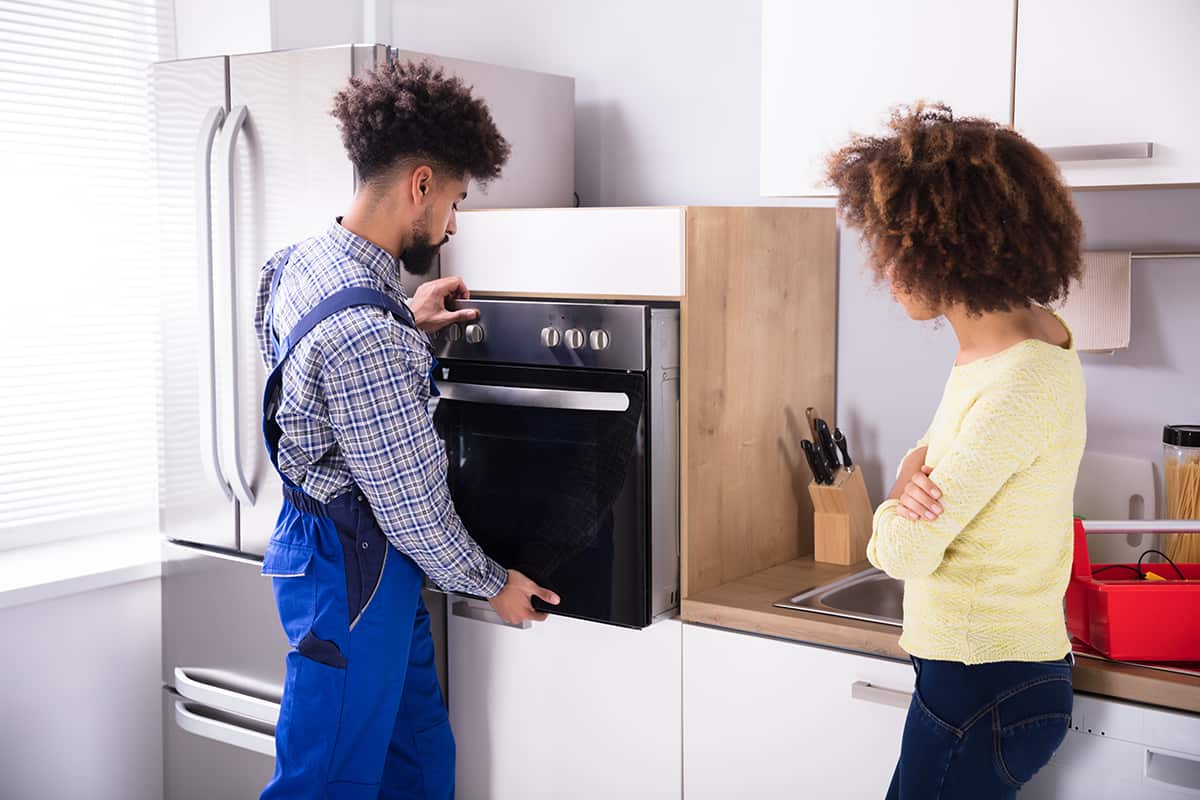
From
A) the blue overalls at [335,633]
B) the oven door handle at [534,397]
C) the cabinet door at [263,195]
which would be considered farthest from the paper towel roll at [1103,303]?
A: the cabinet door at [263,195]

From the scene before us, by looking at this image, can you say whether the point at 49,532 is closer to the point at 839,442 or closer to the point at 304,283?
the point at 304,283

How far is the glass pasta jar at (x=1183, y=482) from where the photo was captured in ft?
6.23

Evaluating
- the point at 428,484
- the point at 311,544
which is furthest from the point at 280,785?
the point at 428,484

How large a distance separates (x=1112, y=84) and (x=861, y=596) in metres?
0.92

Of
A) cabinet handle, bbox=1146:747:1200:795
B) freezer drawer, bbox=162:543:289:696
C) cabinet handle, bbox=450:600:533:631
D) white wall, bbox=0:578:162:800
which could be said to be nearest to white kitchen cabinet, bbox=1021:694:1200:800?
cabinet handle, bbox=1146:747:1200:795

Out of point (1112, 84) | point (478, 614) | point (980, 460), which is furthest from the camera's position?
point (478, 614)

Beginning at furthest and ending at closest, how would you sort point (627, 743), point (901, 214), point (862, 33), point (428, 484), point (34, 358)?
1. point (34, 358)
2. point (627, 743)
3. point (862, 33)
4. point (428, 484)
5. point (901, 214)

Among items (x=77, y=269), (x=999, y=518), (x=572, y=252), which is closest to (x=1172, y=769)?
(x=999, y=518)

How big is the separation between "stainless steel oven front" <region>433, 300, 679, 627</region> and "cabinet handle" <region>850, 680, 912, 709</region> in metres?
0.34

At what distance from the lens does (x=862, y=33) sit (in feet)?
6.28

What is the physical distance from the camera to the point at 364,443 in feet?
5.66

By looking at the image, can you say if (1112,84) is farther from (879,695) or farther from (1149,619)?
(879,695)

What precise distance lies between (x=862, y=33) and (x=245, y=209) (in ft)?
3.80

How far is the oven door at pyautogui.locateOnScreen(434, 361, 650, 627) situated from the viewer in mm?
1905
